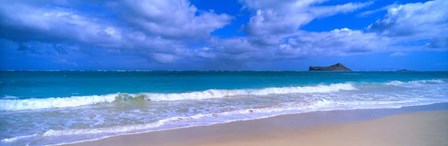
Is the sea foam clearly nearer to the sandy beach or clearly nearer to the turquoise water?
the turquoise water

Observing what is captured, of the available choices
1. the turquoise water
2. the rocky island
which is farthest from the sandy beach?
the rocky island

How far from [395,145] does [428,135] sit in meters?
1.22

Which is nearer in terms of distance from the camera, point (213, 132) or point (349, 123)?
point (213, 132)

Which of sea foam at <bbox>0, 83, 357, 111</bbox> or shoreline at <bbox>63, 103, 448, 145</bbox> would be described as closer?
shoreline at <bbox>63, 103, 448, 145</bbox>

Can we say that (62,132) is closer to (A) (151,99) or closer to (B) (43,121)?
(B) (43,121)

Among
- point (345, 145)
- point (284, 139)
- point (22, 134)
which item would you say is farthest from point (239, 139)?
point (22, 134)

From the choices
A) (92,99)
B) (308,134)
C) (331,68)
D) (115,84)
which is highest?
(331,68)

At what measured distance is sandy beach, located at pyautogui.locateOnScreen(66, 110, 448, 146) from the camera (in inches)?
187

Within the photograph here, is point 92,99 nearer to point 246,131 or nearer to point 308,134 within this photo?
point 246,131

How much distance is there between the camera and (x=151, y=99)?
13.3 metres

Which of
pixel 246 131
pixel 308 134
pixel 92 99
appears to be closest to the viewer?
pixel 308 134

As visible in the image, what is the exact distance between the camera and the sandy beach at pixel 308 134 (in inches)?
187

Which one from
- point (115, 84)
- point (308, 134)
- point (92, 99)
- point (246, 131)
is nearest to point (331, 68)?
point (115, 84)

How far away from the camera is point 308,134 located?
5391mm
